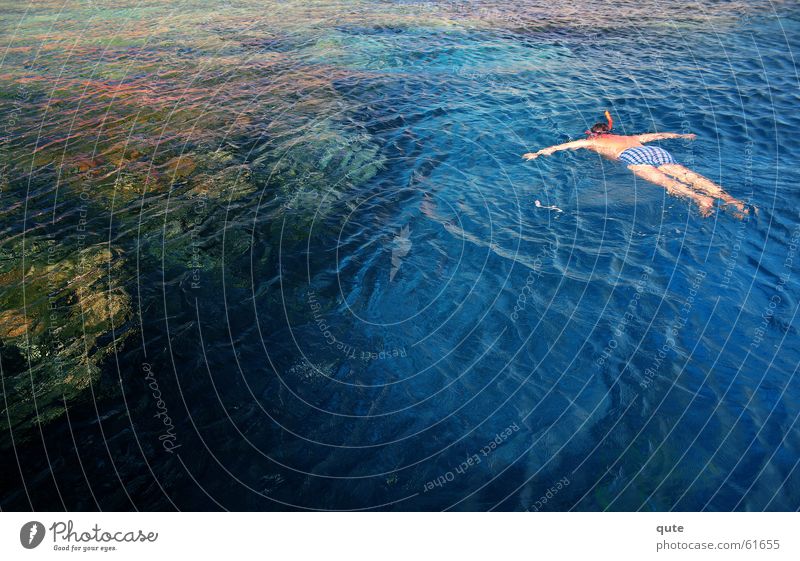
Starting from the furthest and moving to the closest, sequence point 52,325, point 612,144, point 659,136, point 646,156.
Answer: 1. point 659,136
2. point 612,144
3. point 646,156
4. point 52,325

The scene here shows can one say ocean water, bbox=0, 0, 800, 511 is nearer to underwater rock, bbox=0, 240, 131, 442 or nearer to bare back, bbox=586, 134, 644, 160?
underwater rock, bbox=0, 240, 131, 442

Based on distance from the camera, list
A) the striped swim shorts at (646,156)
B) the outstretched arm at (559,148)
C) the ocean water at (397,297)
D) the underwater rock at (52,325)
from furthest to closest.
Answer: the outstretched arm at (559,148), the striped swim shorts at (646,156), the underwater rock at (52,325), the ocean water at (397,297)

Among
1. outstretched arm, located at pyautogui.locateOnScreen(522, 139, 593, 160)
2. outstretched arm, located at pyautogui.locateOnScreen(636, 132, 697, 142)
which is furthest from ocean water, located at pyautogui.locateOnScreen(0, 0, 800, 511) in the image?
outstretched arm, located at pyautogui.locateOnScreen(636, 132, 697, 142)

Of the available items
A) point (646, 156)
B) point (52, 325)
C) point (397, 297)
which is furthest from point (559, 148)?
point (52, 325)

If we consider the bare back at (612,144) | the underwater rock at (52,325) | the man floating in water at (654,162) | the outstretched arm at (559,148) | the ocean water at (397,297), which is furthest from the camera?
the outstretched arm at (559,148)

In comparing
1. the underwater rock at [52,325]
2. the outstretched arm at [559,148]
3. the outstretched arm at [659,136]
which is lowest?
the underwater rock at [52,325]

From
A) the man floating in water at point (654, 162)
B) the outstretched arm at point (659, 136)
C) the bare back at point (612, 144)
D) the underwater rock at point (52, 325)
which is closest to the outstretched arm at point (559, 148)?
the man floating in water at point (654, 162)

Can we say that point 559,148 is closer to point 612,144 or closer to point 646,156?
point 612,144

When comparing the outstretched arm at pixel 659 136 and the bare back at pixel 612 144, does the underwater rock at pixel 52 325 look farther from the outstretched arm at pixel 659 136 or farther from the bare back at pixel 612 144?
the outstretched arm at pixel 659 136
